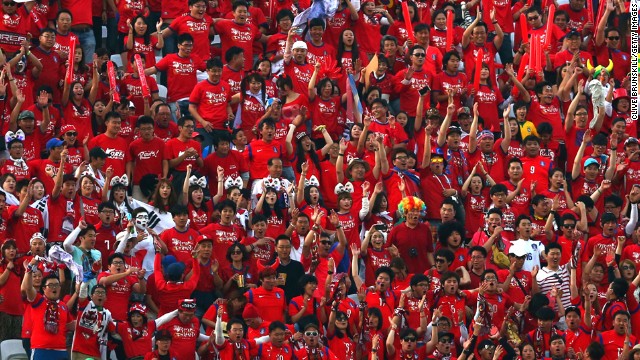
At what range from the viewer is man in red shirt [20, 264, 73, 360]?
21141 millimetres

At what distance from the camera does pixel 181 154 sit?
24.0 metres

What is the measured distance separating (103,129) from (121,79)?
2.48 feet

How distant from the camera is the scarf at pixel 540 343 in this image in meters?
22.6

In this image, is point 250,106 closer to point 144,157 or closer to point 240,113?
point 240,113

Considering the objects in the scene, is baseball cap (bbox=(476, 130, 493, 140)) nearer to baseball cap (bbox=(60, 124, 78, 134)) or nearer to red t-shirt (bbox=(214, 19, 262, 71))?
red t-shirt (bbox=(214, 19, 262, 71))

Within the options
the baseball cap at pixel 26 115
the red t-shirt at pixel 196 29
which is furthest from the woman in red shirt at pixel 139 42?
the baseball cap at pixel 26 115

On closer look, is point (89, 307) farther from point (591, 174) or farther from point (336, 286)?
point (591, 174)

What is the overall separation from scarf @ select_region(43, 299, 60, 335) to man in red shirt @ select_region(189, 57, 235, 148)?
4.36m

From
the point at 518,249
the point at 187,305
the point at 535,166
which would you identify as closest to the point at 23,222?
the point at 187,305

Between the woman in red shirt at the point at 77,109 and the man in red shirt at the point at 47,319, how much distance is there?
327 centimetres

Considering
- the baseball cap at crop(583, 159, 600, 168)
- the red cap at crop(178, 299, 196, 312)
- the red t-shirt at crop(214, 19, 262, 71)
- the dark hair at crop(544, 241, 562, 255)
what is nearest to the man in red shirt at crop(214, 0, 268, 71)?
the red t-shirt at crop(214, 19, 262, 71)

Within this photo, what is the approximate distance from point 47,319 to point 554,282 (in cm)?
617

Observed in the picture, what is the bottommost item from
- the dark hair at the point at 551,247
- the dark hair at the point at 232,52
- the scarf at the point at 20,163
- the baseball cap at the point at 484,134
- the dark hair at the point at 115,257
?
the dark hair at the point at 551,247

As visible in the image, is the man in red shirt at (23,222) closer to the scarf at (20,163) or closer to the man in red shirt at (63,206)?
the man in red shirt at (63,206)
